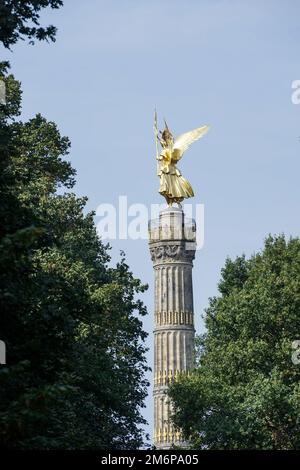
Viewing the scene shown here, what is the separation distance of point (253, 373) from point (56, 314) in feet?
100

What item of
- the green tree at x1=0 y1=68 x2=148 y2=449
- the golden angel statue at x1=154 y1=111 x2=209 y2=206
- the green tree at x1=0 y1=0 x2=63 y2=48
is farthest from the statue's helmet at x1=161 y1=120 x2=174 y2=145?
the green tree at x1=0 y1=0 x2=63 y2=48

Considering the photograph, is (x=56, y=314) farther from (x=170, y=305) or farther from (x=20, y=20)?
(x=170, y=305)

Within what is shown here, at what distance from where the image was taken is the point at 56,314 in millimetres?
28828

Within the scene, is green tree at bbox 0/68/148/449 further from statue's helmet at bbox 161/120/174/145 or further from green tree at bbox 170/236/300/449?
statue's helmet at bbox 161/120/174/145

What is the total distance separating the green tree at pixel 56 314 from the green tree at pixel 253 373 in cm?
314

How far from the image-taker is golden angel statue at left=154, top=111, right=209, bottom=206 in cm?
9094

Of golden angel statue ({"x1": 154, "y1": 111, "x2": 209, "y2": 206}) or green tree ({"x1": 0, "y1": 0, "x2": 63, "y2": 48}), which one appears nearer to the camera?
green tree ({"x1": 0, "y1": 0, "x2": 63, "y2": 48})

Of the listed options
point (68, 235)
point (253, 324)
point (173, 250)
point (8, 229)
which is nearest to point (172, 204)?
→ point (173, 250)

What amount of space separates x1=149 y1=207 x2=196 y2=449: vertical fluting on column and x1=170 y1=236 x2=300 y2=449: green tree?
22.7m

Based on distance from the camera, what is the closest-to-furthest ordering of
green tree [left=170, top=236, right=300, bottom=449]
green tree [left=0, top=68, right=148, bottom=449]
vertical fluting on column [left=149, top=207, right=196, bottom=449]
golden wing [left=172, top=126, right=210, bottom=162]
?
green tree [left=0, top=68, right=148, bottom=449], green tree [left=170, top=236, right=300, bottom=449], vertical fluting on column [left=149, top=207, right=196, bottom=449], golden wing [left=172, top=126, right=210, bottom=162]

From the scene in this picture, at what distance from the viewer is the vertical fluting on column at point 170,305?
8775cm

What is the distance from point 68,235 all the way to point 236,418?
33.1 ft

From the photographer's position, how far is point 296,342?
56906 millimetres

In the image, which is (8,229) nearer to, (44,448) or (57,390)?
(44,448)
